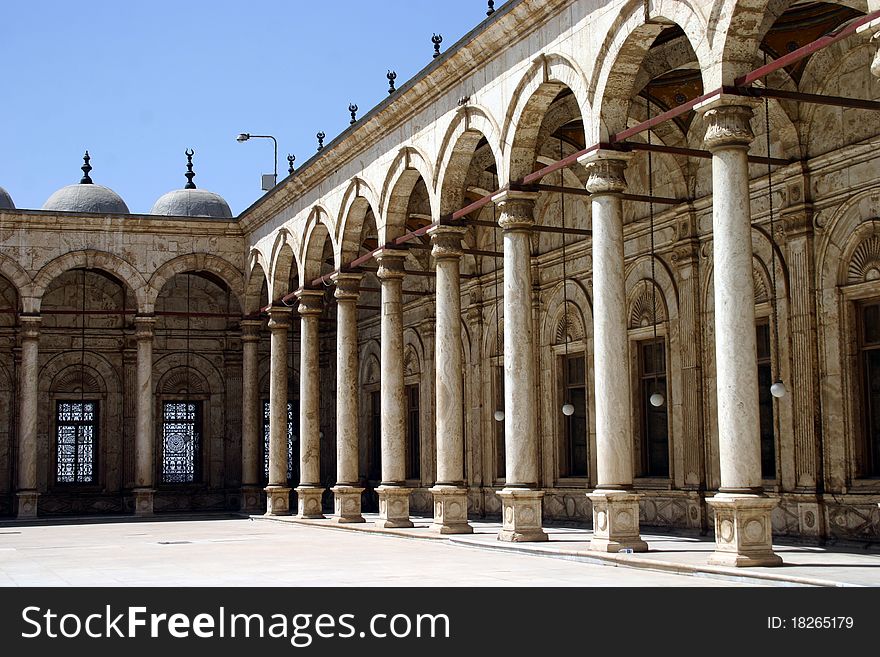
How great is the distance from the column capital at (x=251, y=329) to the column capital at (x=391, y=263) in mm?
9211

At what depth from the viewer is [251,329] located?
101 feet

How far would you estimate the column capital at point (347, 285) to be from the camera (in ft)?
79.2

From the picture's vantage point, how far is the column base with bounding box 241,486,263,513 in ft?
100

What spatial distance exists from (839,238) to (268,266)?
15808 mm

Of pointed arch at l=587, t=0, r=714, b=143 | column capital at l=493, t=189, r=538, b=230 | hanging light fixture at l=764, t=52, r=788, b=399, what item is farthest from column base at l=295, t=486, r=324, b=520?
pointed arch at l=587, t=0, r=714, b=143

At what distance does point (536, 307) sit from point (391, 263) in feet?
11.5

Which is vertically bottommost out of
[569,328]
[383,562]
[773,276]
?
[383,562]

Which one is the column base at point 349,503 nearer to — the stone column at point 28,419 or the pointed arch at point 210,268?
the pointed arch at point 210,268

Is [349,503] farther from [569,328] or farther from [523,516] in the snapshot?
[523,516]

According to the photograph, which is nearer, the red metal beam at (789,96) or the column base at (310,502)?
the red metal beam at (789,96)

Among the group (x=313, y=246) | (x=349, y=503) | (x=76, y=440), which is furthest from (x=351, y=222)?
(x=76, y=440)

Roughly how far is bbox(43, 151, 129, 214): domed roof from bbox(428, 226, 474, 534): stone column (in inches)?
686

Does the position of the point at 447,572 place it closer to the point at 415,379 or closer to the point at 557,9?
the point at 557,9

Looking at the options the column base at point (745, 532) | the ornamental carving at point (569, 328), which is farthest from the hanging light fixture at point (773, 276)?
the ornamental carving at point (569, 328)
